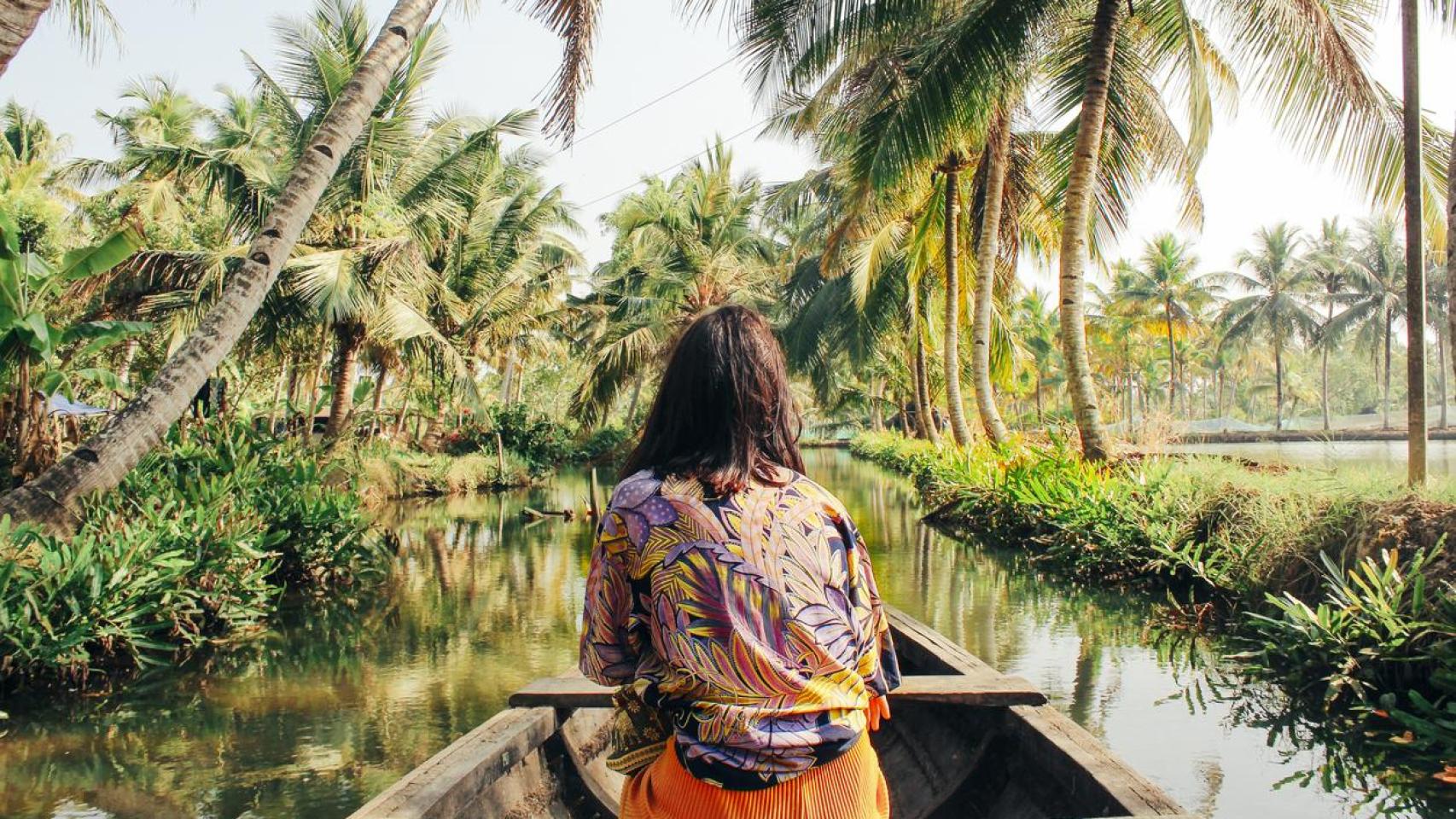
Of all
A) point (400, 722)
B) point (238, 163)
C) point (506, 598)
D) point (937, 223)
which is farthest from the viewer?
point (937, 223)

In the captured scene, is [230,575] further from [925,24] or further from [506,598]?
[925,24]

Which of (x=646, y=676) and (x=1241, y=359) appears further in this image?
(x=1241, y=359)

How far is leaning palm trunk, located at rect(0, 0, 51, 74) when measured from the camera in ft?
14.8

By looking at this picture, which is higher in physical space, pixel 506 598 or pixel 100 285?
pixel 100 285

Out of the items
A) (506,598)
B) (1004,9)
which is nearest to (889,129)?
(1004,9)

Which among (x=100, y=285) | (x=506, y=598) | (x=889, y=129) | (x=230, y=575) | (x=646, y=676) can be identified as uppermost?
(x=889, y=129)

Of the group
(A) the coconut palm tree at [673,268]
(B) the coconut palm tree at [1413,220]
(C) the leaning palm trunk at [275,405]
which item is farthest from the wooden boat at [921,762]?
(A) the coconut palm tree at [673,268]

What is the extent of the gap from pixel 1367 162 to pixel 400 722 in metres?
8.86

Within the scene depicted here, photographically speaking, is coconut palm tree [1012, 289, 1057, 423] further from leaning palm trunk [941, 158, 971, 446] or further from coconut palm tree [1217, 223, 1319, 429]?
leaning palm trunk [941, 158, 971, 446]

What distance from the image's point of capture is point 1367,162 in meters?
8.39

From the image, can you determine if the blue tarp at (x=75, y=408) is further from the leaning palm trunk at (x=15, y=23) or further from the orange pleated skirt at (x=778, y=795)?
the orange pleated skirt at (x=778, y=795)

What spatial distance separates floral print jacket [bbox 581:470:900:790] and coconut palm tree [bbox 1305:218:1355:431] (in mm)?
41335

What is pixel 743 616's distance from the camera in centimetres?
166

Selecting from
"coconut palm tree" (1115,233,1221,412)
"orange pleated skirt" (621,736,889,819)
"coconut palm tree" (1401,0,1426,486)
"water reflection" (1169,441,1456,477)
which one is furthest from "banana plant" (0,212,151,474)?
"coconut palm tree" (1115,233,1221,412)
